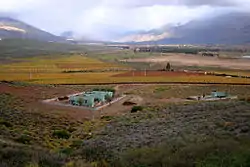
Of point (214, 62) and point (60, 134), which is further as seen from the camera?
point (214, 62)

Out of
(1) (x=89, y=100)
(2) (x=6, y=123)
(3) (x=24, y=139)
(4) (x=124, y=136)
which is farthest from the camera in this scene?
(1) (x=89, y=100)

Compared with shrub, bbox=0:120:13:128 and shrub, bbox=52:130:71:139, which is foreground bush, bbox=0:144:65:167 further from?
shrub, bbox=0:120:13:128

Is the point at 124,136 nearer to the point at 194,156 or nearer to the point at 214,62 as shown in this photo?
the point at 194,156

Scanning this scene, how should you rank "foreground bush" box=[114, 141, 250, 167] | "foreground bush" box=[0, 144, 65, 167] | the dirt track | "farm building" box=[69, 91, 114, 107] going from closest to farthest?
"foreground bush" box=[114, 141, 250, 167]
"foreground bush" box=[0, 144, 65, 167]
"farm building" box=[69, 91, 114, 107]
the dirt track

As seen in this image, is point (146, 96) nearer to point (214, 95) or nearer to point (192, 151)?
point (214, 95)

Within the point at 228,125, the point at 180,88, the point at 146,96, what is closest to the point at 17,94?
the point at 146,96

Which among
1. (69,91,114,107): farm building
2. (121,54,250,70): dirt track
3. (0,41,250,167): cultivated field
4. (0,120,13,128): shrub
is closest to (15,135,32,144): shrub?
(0,41,250,167): cultivated field

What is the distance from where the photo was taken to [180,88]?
2522 inches

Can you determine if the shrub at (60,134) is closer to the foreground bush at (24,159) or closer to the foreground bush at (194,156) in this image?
the foreground bush at (24,159)

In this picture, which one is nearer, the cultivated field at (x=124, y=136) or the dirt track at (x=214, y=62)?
the cultivated field at (x=124, y=136)

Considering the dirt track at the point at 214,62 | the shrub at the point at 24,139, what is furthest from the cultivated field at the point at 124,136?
the dirt track at the point at 214,62

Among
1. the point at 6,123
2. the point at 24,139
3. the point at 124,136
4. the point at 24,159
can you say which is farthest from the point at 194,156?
the point at 6,123

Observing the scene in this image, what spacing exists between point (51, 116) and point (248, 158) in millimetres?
25611

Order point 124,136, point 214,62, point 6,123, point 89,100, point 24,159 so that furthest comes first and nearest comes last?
point 214,62 → point 89,100 → point 6,123 → point 124,136 → point 24,159
